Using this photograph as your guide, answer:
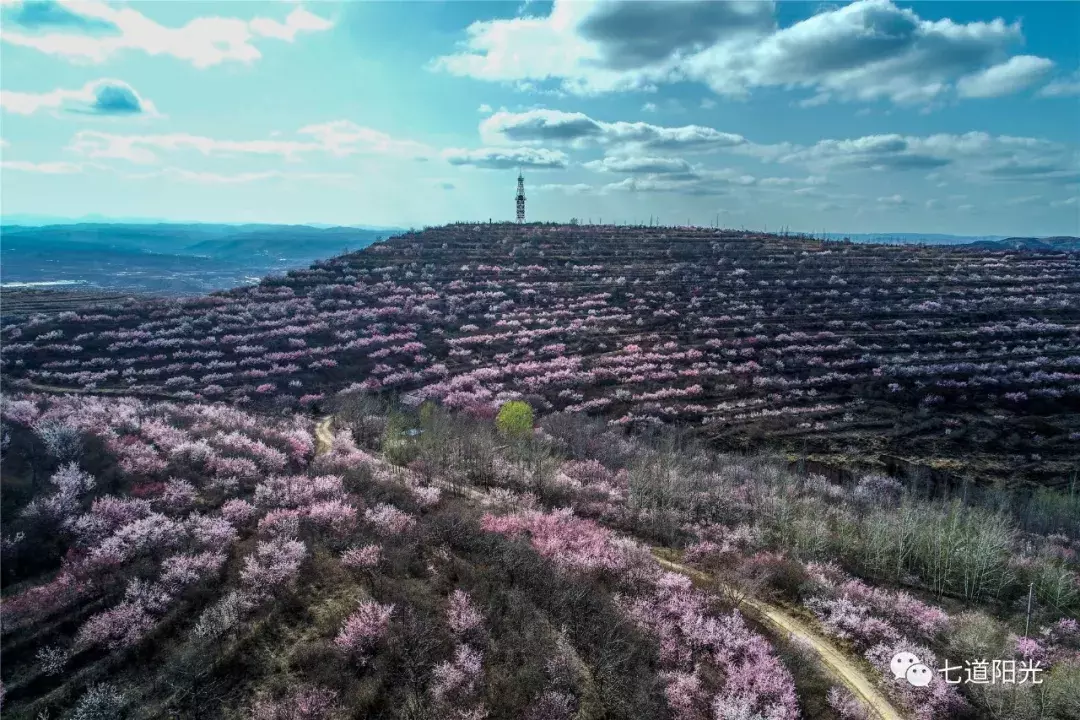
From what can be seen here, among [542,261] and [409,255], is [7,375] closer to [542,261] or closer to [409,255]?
[409,255]

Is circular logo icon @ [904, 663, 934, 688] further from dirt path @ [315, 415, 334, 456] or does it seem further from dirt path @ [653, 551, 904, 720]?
dirt path @ [315, 415, 334, 456]

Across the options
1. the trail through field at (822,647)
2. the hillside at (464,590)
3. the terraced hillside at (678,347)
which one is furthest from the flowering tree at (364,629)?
the terraced hillside at (678,347)

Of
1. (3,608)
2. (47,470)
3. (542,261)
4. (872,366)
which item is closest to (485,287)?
(542,261)

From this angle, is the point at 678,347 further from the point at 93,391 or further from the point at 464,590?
the point at 93,391

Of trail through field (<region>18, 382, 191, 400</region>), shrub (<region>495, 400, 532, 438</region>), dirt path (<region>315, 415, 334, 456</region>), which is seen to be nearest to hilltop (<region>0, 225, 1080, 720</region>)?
shrub (<region>495, 400, 532, 438</region>)

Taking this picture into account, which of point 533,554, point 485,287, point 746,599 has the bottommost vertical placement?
point 746,599
